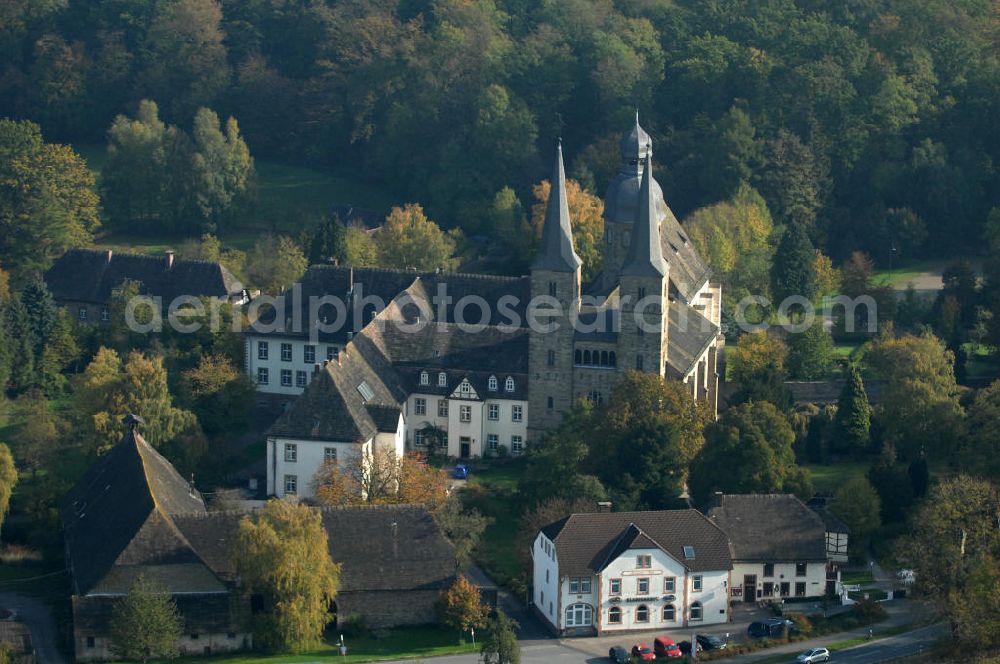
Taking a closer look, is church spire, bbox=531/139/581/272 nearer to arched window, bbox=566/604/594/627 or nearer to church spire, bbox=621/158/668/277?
church spire, bbox=621/158/668/277

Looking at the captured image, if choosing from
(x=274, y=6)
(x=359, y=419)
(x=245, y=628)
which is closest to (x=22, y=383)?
(x=359, y=419)

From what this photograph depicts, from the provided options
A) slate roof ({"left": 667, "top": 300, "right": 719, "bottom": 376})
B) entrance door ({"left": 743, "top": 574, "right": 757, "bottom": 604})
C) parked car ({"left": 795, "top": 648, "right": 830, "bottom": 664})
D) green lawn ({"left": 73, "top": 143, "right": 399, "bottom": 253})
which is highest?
green lawn ({"left": 73, "top": 143, "right": 399, "bottom": 253})

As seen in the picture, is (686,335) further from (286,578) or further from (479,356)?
(286,578)

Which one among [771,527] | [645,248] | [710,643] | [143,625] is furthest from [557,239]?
[143,625]

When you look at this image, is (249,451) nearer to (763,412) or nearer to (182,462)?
(182,462)

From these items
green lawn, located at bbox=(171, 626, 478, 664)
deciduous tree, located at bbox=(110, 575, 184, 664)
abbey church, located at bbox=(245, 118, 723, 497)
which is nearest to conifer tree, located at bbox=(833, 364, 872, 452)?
abbey church, located at bbox=(245, 118, 723, 497)

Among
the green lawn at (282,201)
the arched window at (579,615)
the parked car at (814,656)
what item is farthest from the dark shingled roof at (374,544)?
the green lawn at (282,201)
